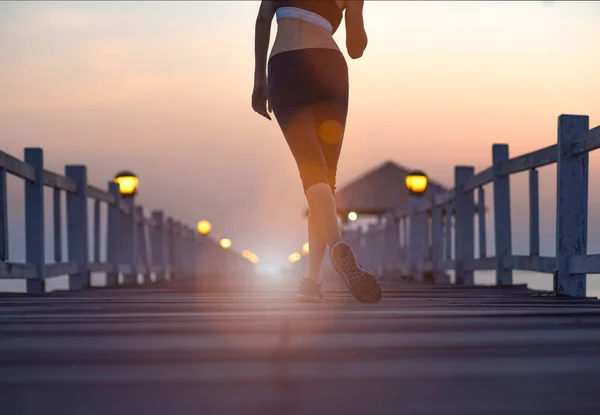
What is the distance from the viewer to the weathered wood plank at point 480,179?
9.53 meters

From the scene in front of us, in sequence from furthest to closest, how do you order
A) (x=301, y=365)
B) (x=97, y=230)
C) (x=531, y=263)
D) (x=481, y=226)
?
(x=97, y=230)
(x=481, y=226)
(x=531, y=263)
(x=301, y=365)

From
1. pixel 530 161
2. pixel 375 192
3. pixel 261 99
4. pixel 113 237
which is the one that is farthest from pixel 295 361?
pixel 375 192

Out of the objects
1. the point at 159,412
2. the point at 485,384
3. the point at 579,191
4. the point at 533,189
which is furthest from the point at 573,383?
the point at 533,189

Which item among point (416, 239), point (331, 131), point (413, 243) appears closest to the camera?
point (331, 131)

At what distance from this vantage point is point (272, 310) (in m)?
3.36

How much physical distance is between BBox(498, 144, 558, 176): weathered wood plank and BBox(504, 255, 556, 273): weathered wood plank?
79 cm

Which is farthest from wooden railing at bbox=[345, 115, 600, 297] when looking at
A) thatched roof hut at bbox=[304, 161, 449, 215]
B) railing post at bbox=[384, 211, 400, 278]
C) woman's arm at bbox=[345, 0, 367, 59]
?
thatched roof hut at bbox=[304, 161, 449, 215]

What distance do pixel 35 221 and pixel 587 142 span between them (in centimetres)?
541

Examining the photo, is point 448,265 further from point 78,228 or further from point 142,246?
point 142,246

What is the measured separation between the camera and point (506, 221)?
30.6 feet

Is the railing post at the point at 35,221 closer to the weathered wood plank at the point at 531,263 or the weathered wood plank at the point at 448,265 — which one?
the weathered wood plank at the point at 531,263

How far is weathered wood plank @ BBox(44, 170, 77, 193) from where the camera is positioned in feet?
29.5

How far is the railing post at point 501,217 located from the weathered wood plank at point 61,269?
4601 mm

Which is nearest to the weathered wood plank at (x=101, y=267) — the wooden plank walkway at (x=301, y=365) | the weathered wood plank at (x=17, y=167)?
the weathered wood plank at (x=17, y=167)
